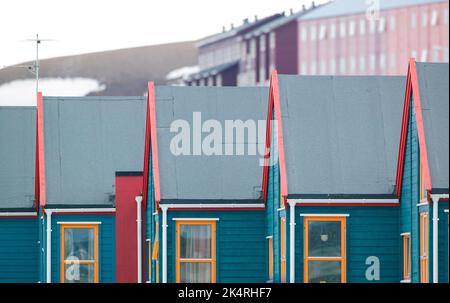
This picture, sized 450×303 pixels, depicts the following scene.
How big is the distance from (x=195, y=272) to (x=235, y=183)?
2483 millimetres

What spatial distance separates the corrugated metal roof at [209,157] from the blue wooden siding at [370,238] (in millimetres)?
3805

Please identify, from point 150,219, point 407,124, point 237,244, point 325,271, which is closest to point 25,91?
point 150,219

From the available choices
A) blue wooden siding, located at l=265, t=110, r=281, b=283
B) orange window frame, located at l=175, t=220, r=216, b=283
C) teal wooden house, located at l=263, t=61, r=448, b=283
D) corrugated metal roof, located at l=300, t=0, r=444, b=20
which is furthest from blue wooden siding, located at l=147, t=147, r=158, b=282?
corrugated metal roof, located at l=300, t=0, r=444, b=20

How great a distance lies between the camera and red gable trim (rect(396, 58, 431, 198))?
33.8 meters

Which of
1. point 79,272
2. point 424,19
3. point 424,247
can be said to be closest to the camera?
point 424,247

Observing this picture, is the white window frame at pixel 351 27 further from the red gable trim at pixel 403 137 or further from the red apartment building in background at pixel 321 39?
the red gable trim at pixel 403 137

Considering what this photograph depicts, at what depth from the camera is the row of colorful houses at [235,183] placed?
36.0 metres

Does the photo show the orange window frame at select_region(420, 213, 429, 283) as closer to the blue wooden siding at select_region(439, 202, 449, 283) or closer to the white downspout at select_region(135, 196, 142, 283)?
the blue wooden siding at select_region(439, 202, 449, 283)

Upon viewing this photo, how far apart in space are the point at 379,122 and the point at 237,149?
4.15 m

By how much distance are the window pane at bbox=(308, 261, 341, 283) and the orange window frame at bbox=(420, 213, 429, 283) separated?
2.60 m

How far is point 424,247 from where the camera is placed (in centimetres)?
3428

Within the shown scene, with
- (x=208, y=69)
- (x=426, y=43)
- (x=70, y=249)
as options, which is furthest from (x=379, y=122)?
(x=208, y=69)

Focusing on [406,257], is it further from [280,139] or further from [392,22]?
[392,22]

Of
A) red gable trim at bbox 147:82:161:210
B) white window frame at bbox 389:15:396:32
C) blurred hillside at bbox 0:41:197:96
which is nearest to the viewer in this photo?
red gable trim at bbox 147:82:161:210
